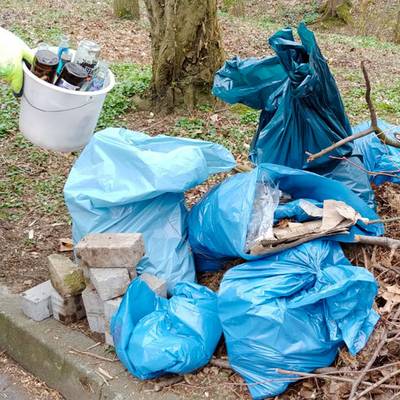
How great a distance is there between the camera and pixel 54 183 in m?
4.17

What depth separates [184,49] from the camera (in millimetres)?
4656

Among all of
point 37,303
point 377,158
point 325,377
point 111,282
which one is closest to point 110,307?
point 111,282

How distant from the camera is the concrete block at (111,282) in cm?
260

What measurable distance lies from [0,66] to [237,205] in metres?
1.28

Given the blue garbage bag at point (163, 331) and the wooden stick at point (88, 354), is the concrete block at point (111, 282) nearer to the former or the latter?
the blue garbage bag at point (163, 331)

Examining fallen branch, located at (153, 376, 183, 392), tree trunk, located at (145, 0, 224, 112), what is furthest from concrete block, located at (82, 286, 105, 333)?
tree trunk, located at (145, 0, 224, 112)

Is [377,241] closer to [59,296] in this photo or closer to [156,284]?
[156,284]

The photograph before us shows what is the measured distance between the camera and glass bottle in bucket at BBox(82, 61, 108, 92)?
3000 millimetres

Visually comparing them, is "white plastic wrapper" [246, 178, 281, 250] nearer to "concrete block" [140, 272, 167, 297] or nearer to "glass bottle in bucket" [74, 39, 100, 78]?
"concrete block" [140, 272, 167, 297]

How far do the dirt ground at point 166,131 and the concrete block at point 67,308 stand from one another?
58mm

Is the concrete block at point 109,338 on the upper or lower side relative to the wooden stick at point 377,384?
lower

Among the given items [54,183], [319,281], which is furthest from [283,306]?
[54,183]

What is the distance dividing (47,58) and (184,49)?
1934mm

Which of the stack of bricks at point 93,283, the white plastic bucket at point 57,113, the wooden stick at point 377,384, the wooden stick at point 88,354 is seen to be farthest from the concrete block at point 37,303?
the wooden stick at point 377,384
